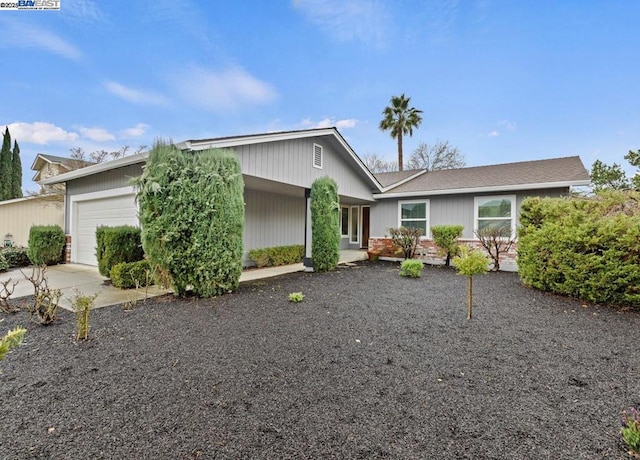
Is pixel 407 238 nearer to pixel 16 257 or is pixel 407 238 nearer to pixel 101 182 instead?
pixel 101 182

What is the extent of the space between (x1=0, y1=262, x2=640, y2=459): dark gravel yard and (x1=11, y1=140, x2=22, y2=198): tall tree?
24748mm

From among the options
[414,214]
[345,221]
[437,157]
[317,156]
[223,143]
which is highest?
[437,157]

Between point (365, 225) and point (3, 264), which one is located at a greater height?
point (365, 225)

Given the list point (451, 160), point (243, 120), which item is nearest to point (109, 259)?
point (243, 120)

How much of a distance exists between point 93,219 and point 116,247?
3.39 meters

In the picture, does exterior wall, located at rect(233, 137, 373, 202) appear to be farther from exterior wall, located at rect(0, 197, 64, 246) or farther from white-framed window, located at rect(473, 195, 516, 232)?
exterior wall, located at rect(0, 197, 64, 246)

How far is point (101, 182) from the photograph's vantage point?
899cm

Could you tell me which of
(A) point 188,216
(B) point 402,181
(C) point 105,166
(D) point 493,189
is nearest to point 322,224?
(A) point 188,216

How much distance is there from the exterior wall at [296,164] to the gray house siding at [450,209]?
1.72 meters

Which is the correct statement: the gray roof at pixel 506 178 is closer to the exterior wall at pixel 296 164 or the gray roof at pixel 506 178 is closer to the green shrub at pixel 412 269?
the exterior wall at pixel 296 164

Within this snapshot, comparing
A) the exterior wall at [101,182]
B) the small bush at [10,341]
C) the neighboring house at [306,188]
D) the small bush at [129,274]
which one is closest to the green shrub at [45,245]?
the neighboring house at [306,188]

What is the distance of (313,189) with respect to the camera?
9.39 metres

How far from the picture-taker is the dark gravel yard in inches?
75.6

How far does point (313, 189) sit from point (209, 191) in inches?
167
